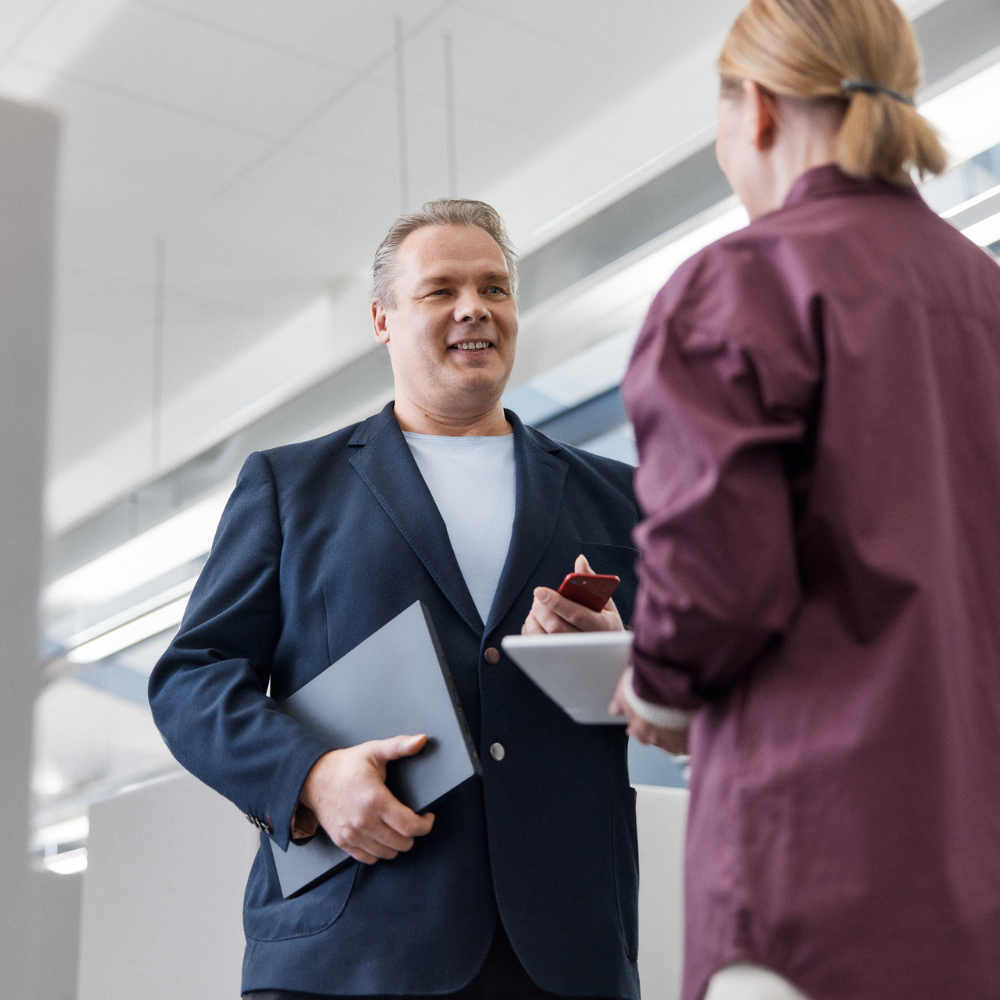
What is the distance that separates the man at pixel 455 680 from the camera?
1.48 meters

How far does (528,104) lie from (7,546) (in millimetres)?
4096

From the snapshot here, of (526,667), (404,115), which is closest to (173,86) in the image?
(404,115)

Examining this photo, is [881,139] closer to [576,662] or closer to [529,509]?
[576,662]

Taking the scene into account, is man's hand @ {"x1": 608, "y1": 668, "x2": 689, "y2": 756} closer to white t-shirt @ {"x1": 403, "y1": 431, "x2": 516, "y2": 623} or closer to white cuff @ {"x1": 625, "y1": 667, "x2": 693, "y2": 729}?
white cuff @ {"x1": 625, "y1": 667, "x2": 693, "y2": 729}

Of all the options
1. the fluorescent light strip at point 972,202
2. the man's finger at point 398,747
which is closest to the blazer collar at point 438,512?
the man's finger at point 398,747

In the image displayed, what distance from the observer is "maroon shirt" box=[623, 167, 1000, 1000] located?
100 centimetres

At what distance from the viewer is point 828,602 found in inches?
42.3

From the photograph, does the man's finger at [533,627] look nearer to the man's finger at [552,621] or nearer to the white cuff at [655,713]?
the man's finger at [552,621]

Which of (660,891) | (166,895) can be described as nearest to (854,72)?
(660,891)

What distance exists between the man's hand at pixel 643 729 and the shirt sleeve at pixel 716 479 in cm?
9

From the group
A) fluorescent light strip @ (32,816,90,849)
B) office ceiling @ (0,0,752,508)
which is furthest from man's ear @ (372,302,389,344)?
fluorescent light strip @ (32,816,90,849)

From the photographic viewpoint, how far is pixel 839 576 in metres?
1.07

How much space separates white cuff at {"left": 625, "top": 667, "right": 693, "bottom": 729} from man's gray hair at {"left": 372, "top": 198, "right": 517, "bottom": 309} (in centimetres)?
107

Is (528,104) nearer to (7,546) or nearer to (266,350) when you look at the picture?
(266,350)
